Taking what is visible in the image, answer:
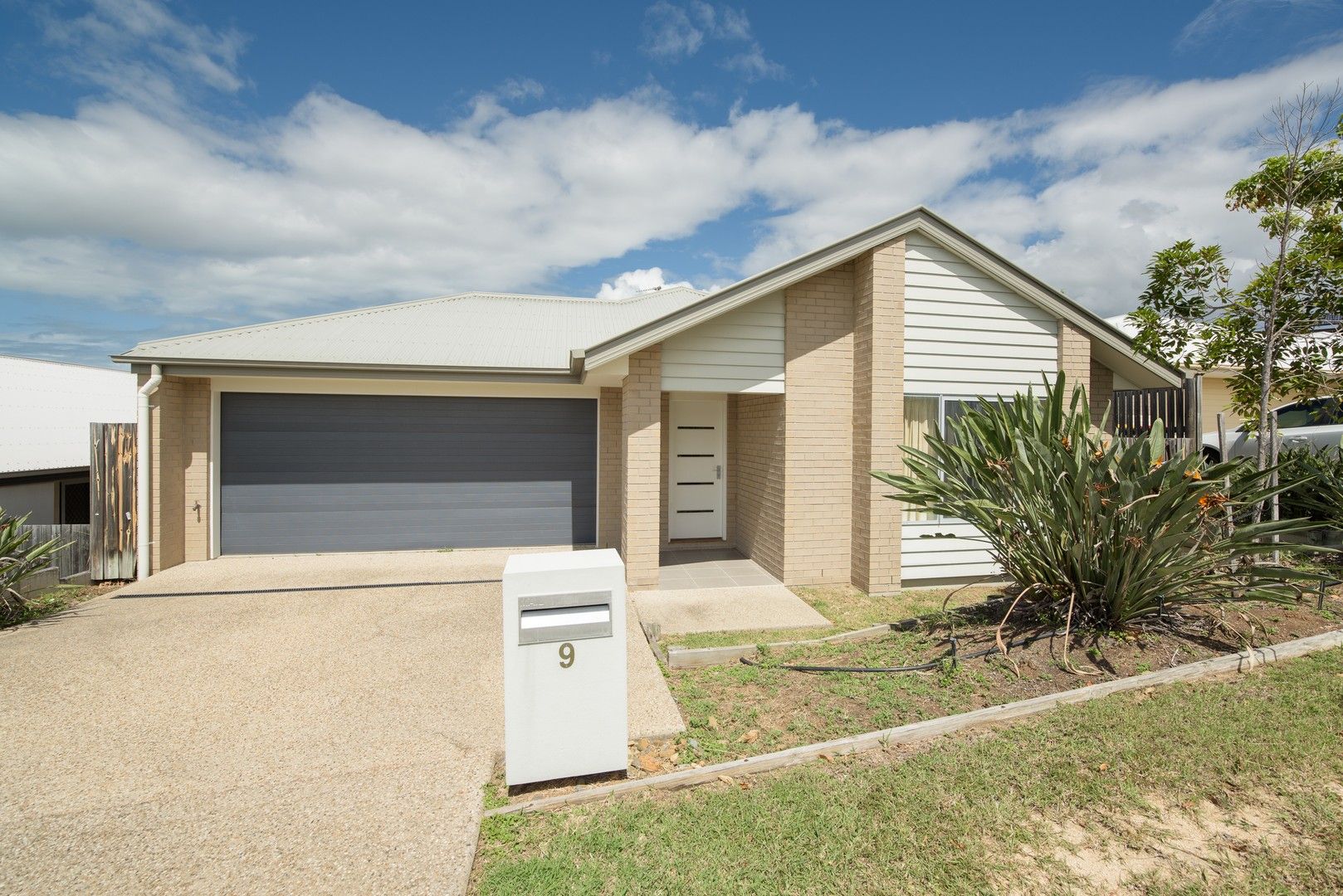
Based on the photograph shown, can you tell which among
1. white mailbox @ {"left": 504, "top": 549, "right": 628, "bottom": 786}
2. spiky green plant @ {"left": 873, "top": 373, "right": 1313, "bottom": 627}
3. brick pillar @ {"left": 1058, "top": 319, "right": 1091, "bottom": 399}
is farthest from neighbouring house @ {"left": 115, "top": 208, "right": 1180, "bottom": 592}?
white mailbox @ {"left": 504, "top": 549, "right": 628, "bottom": 786}

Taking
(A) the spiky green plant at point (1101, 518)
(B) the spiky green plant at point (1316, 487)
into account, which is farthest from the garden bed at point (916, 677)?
(B) the spiky green plant at point (1316, 487)

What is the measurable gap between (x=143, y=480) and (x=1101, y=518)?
1071 centimetres

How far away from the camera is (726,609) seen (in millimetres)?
7332

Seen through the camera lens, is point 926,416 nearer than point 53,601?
No

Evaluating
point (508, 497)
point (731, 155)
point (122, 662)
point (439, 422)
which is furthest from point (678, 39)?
point (122, 662)

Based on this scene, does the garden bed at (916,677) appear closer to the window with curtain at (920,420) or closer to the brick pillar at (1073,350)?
the window with curtain at (920,420)

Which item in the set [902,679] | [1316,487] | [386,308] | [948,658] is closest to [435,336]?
[386,308]

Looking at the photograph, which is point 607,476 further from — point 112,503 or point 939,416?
point 112,503

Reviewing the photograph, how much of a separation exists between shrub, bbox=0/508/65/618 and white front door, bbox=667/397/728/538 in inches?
313

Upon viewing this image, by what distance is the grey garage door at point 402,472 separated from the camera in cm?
961

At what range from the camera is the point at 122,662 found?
18.3ft

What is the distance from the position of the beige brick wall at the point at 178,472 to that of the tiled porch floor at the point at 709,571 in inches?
270

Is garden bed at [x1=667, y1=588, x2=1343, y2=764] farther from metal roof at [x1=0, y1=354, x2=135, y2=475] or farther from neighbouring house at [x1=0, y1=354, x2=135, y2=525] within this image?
metal roof at [x1=0, y1=354, x2=135, y2=475]

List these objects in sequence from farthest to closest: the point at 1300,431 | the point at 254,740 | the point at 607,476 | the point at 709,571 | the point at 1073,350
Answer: the point at 607,476, the point at 1300,431, the point at 709,571, the point at 1073,350, the point at 254,740
